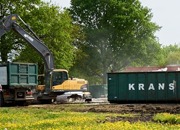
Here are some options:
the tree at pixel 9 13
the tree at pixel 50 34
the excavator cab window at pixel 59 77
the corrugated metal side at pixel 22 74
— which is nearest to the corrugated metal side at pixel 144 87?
the excavator cab window at pixel 59 77

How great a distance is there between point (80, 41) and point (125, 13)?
25.2ft

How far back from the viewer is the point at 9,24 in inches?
1156

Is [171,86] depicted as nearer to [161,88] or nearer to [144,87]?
[161,88]

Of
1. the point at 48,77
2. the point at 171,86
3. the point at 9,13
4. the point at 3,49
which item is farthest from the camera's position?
the point at 3,49

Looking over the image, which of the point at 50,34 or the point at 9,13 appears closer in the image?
the point at 9,13

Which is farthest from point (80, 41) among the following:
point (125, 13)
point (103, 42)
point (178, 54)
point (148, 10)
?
point (178, 54)

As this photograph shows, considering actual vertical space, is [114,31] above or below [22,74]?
above

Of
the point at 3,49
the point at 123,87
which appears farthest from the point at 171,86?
the point at 3,49

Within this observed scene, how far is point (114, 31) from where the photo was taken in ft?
186

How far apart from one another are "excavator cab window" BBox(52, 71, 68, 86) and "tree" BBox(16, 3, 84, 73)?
10917 millimetres

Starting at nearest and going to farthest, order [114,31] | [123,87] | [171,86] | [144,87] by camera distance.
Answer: [171,86]
[144,87]
[123,87]
[114,31]

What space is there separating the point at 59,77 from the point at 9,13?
42.2ft

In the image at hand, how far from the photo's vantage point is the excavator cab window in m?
30.6

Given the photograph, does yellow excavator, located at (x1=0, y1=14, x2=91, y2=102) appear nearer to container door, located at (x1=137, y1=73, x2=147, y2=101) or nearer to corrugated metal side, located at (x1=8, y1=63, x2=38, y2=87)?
corrugated metal side, located at (x1=8, y1=63, x2=38, y2=87)
